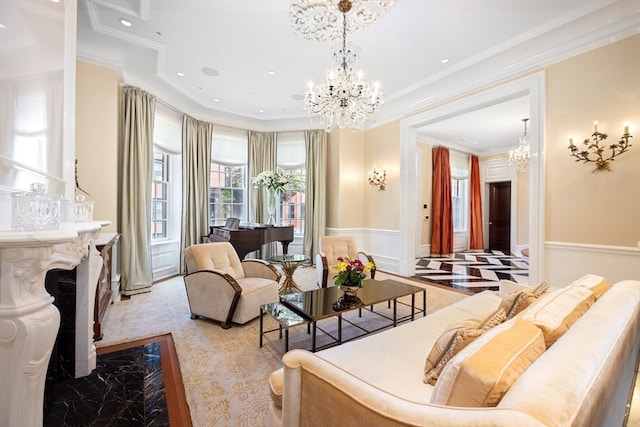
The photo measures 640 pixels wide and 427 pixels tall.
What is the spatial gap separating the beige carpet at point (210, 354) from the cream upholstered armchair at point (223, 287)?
0.15m

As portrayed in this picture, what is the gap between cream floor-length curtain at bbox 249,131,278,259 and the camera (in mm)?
6367

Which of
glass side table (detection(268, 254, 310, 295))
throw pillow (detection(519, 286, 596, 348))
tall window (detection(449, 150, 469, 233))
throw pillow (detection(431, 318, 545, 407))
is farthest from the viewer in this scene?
tall window (detection(449, 150, 469, 233))

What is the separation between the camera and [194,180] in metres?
5.36

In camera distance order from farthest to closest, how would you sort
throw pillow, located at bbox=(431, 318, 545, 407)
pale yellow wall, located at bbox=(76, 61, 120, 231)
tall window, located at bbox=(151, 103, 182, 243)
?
1. tall window, located at bbox=(151, 103, 182, 243)
2. pale yellow wall, located at bbox=(76, 61, 120, 231)
3. throw pillow, located at bbox=(431, 318, 545, 407)

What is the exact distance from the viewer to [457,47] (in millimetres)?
Answer: 3613

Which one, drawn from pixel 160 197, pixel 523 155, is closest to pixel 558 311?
pixel 160 197

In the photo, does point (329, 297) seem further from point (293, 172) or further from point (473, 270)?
point (473, 270)

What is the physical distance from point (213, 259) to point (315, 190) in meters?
3.33

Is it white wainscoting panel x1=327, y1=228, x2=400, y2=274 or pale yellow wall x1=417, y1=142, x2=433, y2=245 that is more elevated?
pale yellow wall x1=417, y1=142, x2=433, y2=245

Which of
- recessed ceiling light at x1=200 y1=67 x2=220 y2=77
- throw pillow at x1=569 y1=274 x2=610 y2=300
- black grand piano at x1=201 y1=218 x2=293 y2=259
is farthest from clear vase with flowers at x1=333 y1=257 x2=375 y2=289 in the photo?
recessed ceiling light at x1=200 y1=67 x2=220 y2=77

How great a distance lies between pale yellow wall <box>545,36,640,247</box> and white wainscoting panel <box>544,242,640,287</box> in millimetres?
83

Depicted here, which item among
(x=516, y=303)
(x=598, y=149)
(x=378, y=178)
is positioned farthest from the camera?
(x=378, y=178)

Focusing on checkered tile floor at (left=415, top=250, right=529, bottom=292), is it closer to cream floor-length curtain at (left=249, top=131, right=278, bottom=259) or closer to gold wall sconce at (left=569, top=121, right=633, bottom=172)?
gold wall sconce at (left=569, top=121, right=633, bottom=172)

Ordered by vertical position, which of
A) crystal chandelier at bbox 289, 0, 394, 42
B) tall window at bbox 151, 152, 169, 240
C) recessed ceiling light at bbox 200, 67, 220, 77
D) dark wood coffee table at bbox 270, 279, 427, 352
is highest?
recessed ceiling light at bbox 200, 67, 220, 77
